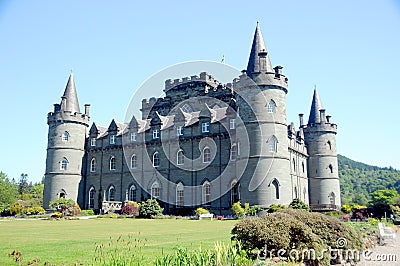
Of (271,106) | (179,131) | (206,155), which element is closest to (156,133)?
(179,131)

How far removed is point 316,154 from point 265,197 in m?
16.0

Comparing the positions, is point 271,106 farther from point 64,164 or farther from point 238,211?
point 64,164

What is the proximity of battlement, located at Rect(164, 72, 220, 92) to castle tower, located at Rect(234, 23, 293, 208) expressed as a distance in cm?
1043

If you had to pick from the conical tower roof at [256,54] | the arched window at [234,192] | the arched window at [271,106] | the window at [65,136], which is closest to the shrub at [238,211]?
the arched window at [234,192]

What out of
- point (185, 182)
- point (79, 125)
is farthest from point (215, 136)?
point (79, 125)

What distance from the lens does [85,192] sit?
158ft

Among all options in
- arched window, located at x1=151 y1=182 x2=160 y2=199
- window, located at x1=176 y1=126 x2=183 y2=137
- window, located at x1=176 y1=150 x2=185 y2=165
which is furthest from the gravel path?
arched window, located at x1=151 y1=182 x2=160 y2=199

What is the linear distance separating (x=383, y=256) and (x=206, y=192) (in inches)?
1035

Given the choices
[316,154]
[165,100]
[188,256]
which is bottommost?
[188,256]

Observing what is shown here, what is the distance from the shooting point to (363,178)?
382ft

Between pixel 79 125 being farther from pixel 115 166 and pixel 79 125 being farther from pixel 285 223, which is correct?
pixel 285 223

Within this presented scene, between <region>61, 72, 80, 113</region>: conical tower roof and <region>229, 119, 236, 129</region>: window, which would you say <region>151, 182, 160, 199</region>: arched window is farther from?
<region>61, 72, 80, 113</region>: conical tower roof

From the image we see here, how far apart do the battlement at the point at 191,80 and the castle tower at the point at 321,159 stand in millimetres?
12885

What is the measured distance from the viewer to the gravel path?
1212 centimetres
